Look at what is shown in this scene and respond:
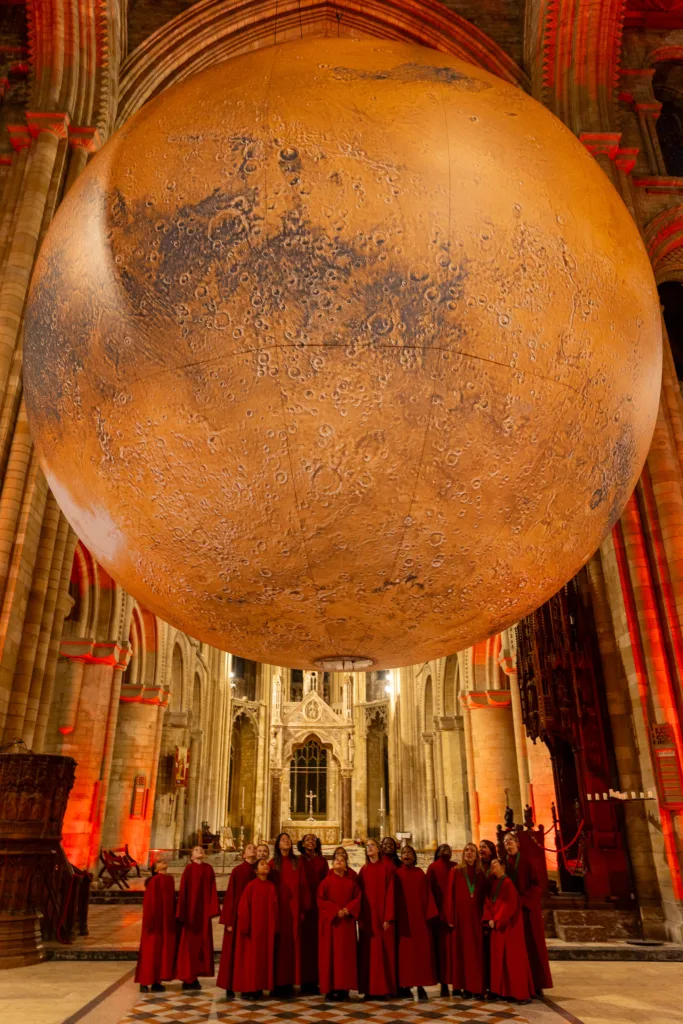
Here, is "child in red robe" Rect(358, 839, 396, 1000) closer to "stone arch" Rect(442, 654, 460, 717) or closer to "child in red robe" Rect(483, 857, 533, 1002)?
"child in red robe" Rect(483, 857, 533, 1002)

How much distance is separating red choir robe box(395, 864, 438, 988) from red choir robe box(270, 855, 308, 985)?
768mm

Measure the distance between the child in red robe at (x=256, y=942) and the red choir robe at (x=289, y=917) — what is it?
12 cm

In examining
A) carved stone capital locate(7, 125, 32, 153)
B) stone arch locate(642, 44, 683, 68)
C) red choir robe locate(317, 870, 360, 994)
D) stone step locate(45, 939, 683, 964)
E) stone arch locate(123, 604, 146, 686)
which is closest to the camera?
red choir robe locate(317, 870, 360, 994)

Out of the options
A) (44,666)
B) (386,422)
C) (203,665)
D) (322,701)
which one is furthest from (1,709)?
(322,701)

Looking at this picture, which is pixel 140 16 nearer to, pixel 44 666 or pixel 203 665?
pixel 44 666

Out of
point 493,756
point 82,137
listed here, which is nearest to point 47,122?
point 82,137

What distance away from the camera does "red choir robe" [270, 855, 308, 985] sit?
212 inches

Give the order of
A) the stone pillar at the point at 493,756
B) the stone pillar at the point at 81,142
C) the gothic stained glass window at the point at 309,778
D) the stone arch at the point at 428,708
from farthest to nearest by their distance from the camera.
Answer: the gothic stained glass window at the point at 309,778 < the stone arch at the point at 428,708 < the stone pillar at the point at 493,756 < the stone pillar at the point at 81,142

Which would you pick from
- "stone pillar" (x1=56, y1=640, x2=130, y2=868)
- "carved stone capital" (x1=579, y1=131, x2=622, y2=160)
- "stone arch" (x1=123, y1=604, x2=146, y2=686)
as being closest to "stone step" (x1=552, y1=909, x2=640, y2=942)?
"stone pillar" (x1=56, y1=640, x2=130, y2=868)

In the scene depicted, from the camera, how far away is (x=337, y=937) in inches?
202

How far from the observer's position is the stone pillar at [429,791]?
20.2m

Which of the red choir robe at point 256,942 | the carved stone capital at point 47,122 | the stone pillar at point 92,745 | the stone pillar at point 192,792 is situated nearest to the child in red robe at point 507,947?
the red choir robe at point 256,942

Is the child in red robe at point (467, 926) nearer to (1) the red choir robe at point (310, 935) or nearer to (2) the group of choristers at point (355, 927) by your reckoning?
(2) the group of choristers at point (355, 927)

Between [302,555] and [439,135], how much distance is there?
1163 mm
